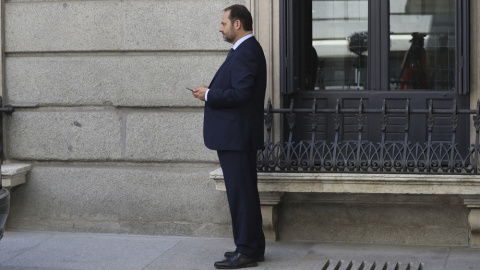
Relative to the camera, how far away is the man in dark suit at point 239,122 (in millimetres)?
6773

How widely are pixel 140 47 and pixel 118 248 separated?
1.89 m

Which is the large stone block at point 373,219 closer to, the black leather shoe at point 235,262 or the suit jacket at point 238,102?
the black leather shoe at point 235,262

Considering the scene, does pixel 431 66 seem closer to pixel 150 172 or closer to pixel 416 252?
pixel 416 252

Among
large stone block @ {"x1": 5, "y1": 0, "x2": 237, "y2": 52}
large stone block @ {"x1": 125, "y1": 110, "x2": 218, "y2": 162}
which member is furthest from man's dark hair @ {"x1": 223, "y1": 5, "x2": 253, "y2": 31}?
large stone block @ {"x1": 125, "y1": 110, "x2": 218, "y2": 162}

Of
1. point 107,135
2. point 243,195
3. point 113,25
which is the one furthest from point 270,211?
point 113,25

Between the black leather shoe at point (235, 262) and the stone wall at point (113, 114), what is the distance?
1.26m

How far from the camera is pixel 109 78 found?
8422 millimetres

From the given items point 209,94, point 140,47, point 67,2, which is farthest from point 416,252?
point 67,2

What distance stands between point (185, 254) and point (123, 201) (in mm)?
1158

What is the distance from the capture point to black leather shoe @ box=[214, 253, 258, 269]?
696cm

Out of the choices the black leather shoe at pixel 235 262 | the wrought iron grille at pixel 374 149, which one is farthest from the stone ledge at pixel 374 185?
the black leather shoe at pixel 235 262

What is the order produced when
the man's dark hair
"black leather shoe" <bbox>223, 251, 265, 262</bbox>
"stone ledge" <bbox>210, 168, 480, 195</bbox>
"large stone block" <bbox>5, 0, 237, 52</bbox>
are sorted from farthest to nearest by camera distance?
1. "large stone block" <bbox>5, 0, 237, 52</bbox>
2. "stone ledge" <bbox>210, 168, 480, 195</bbox>
3. "black leather shoe" <bbox>223, 251, 265, 262</bbox>
4. the man's dark hair

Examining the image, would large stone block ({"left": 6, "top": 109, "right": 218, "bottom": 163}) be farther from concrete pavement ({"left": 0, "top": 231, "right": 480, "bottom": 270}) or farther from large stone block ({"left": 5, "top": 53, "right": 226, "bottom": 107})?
concrete pavement ({"left": 0, "top": 231, "right": 480, "bottom": 270})

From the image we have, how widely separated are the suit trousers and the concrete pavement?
0.25 m
